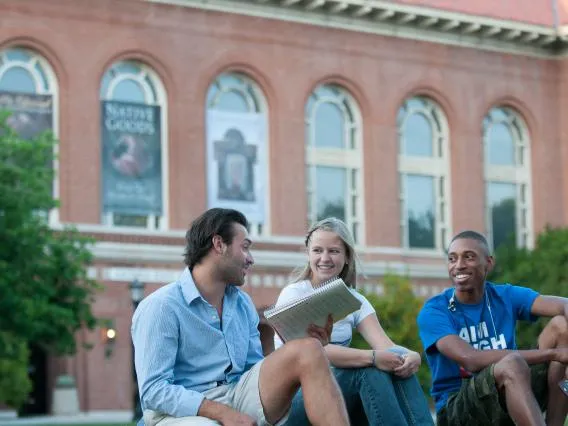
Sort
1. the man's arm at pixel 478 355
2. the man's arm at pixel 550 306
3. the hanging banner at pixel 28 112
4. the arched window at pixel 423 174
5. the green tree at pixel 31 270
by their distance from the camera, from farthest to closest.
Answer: the arched window at pixel 423 174 → the hanging banner at pixel 28 112 → the green tree at pixel 31 270 → the man's arm at pixel 550 306 → the man's arm at pixel 478 355

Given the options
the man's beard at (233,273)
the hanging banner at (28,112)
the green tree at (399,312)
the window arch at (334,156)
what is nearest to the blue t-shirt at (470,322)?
the man's beard at (233,273)

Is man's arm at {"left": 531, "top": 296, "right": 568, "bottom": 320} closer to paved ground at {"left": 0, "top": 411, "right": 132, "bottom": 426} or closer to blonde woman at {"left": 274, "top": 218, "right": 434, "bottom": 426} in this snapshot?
blonde woman at {"left": 274, "top": 218, "right": 434, "bottom": 426}

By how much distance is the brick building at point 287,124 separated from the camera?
37500 millimetres

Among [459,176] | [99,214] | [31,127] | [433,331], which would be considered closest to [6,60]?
[31,127]

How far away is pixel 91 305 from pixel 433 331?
28.1m

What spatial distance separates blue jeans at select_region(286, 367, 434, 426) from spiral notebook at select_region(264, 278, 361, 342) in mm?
466

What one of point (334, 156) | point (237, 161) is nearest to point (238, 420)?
point (237, 161)

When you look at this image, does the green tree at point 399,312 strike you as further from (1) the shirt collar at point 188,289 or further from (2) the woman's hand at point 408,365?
(1) the shirt collar at point 188,289

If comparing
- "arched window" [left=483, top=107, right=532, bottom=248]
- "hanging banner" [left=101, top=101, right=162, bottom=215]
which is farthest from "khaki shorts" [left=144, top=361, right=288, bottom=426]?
"arched window" [left=483, top=107, right=532, bottom=248]

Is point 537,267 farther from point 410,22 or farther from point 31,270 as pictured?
point 31,270

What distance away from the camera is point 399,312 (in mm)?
35750

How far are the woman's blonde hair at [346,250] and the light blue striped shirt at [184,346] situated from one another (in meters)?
1.37

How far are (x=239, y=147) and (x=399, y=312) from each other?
7174mm

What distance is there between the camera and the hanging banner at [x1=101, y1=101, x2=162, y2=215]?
3819 centimetres
